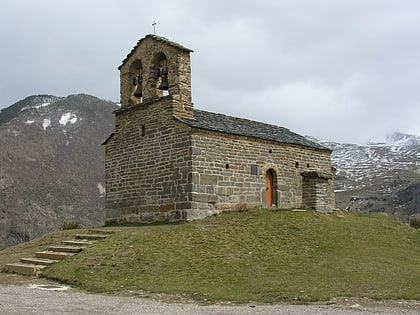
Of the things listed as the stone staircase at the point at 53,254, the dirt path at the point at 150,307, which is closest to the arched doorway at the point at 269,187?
the stone staircase at the point at 53,254

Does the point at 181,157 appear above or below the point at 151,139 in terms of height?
below

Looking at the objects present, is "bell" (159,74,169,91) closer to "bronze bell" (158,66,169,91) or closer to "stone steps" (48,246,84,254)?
"bronze bell" (158,66,169,91)

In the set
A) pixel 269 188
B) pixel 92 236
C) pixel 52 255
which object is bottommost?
pixel 52 255

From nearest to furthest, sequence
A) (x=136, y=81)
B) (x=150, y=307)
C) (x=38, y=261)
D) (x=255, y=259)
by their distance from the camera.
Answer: (x=150, y=307) → (x=255, y=259) → (x=38, y=261) → (x=136, y=81)

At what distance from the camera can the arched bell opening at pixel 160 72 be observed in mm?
21141

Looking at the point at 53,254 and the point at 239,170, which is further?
the point at 239,170

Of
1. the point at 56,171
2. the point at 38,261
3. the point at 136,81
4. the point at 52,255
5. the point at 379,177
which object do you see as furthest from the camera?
the point at 379,177

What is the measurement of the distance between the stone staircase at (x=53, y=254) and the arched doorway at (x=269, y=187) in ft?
25.1

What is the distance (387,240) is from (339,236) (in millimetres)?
1855

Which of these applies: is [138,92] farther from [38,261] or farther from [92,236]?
[38,261]

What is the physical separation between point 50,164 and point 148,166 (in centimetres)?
4620

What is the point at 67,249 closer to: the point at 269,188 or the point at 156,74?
the point at 156,74

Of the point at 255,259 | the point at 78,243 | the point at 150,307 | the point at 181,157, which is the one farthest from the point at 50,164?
the point at 150,307

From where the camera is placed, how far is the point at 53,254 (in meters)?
15.7
